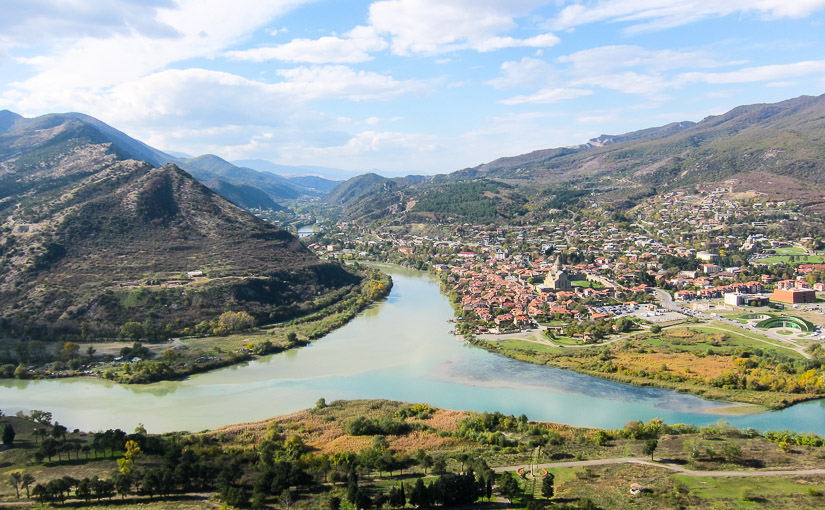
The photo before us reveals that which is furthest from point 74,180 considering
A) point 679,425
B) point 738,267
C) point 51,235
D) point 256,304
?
point 738,267

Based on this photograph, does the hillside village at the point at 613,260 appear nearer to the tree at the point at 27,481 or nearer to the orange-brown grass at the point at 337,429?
the orange-brown grass at the point at 337,429

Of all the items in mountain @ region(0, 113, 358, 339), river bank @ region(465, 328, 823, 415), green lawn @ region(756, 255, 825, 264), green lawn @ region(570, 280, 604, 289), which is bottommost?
river bank @ region(465, 328, 823, 415)

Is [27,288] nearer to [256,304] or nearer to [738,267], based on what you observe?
[256,304]

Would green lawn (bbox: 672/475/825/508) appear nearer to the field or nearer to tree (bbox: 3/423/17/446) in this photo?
the field

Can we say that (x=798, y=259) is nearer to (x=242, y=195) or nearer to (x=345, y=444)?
(x=345, y=444)

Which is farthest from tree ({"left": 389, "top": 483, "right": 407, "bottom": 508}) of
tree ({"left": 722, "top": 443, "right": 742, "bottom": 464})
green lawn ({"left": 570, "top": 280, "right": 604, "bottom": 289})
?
green lawn ({"left": 570, "top": 280, "right": 604, "bottom": 289})
